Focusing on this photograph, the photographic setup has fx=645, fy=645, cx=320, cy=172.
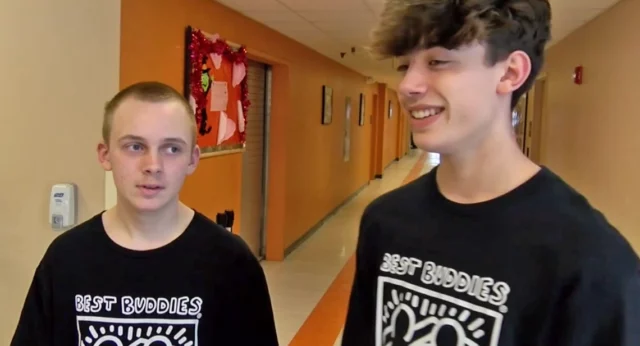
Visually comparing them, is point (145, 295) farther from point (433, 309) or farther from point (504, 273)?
point (504, 273)

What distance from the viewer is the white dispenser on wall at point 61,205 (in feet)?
8.79

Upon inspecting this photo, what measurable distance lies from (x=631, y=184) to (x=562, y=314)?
3135 millimetres

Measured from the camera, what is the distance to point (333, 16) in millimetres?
4766

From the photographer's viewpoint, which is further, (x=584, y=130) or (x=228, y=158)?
(x=584, y=130)

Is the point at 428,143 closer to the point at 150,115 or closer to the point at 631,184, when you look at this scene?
the point at 150,115

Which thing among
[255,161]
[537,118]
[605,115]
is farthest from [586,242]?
[537,118]

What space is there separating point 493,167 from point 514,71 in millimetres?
161

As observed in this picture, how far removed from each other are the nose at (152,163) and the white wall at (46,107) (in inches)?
56.7

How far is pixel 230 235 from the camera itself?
1.46 m

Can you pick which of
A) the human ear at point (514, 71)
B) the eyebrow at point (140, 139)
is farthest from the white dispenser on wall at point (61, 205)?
the human ear at point (514, 71)

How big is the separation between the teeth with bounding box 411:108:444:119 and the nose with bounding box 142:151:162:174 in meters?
0.57

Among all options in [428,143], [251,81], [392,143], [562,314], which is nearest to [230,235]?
[428,143]

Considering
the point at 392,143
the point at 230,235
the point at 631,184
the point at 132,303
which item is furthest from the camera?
the point at 392,143

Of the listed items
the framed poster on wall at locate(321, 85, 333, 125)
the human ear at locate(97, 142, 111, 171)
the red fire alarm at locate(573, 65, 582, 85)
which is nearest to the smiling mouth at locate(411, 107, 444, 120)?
the human ear at locate(97, 142, 111, 171)
